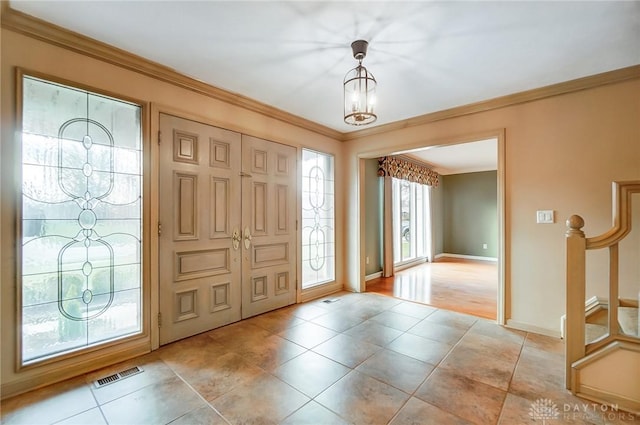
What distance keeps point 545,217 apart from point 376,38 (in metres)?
2.50

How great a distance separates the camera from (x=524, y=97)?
9.68ft

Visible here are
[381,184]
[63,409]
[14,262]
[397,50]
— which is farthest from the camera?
[381,184]

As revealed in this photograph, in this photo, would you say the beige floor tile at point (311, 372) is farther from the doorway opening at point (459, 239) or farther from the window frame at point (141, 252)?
the doorway opening at point (459, 239)

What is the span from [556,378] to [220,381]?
2.54 m

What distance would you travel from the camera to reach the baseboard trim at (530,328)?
2.79m

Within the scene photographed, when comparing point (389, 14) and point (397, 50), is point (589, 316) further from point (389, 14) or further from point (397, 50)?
point (389, 14)

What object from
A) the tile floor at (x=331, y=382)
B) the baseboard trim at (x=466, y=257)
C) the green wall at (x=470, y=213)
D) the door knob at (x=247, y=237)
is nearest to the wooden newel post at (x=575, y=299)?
the tile floor at (x=331, y=382)

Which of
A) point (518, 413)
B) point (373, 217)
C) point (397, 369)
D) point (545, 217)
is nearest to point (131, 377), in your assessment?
point (397, 369)

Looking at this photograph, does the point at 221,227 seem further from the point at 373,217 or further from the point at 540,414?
the point at 373,217

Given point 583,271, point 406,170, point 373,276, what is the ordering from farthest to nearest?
point 406,170, point 373,276, point 583,271

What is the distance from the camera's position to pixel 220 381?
6.73 ft

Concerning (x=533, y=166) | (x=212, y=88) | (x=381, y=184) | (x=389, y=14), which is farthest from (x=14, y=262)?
(x=381, y=184)

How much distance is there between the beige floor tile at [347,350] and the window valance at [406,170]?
148 inches

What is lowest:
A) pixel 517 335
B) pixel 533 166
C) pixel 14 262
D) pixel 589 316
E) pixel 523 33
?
pixel 517 335
